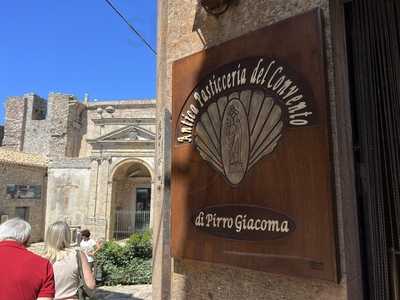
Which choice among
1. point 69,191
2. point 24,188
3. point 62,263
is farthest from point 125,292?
point 24,188

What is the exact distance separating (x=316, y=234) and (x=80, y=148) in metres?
30.5

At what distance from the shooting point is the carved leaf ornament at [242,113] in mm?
2334

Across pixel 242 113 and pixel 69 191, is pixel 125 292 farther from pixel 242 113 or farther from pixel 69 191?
pixel 69 191

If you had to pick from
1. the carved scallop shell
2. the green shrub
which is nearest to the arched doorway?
the green shrub

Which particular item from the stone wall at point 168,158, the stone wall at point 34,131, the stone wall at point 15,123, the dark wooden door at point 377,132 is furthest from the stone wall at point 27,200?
the dark wooden door at point 377,132

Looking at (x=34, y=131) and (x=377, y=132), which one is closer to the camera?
(x=377, y=132)

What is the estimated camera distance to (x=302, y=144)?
7.31ft

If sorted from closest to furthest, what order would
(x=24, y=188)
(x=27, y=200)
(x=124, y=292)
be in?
(x=124, y=292) < (x=24, y=188) < (x=27, y=200)

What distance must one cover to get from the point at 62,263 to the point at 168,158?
4.03 feet

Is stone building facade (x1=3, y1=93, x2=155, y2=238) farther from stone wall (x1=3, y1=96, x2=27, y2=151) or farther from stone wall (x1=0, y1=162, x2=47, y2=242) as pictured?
stone wall (x1=3, y1=96, x2=27, y2=151)

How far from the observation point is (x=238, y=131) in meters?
2.65

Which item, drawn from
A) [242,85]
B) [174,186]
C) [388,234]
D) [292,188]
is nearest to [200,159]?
[174,186]

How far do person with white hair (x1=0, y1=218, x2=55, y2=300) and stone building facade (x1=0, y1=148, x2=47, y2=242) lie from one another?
64.2 feet

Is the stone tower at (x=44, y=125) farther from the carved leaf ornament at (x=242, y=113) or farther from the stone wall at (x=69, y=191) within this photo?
the carved leaf ornament at (x=242, y=113)
